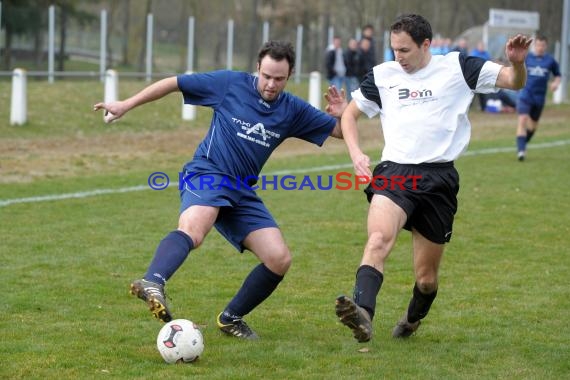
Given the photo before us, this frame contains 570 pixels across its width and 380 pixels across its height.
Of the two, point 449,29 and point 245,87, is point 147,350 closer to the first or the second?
point 245,87

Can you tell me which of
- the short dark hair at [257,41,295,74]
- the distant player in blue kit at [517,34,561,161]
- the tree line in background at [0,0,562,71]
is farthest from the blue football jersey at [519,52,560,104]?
the tree line in background at [0,0,562,71]

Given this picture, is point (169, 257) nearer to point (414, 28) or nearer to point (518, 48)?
point (414, 28)

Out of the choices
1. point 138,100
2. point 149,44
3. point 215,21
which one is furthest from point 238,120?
point 215,21

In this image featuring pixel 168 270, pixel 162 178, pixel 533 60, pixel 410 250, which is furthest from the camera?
pixel 533 60

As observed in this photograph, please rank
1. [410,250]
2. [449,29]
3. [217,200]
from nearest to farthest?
[217,200]
[410,250]
[449,29]

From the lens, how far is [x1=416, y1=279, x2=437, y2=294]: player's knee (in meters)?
6.16

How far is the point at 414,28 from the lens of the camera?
18.9 feet

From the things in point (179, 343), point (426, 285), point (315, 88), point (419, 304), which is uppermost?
point (315, 88)

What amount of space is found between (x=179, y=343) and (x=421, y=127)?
5.89ft

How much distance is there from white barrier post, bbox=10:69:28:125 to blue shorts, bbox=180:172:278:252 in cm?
1350

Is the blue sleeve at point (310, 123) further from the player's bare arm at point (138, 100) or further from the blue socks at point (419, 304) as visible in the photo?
the blue socks at point (419, 304)

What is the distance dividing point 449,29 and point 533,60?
3561 cm

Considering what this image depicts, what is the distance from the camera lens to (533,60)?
57.4 feet

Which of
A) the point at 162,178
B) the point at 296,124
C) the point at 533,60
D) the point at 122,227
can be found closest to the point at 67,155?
the point at 162,178
